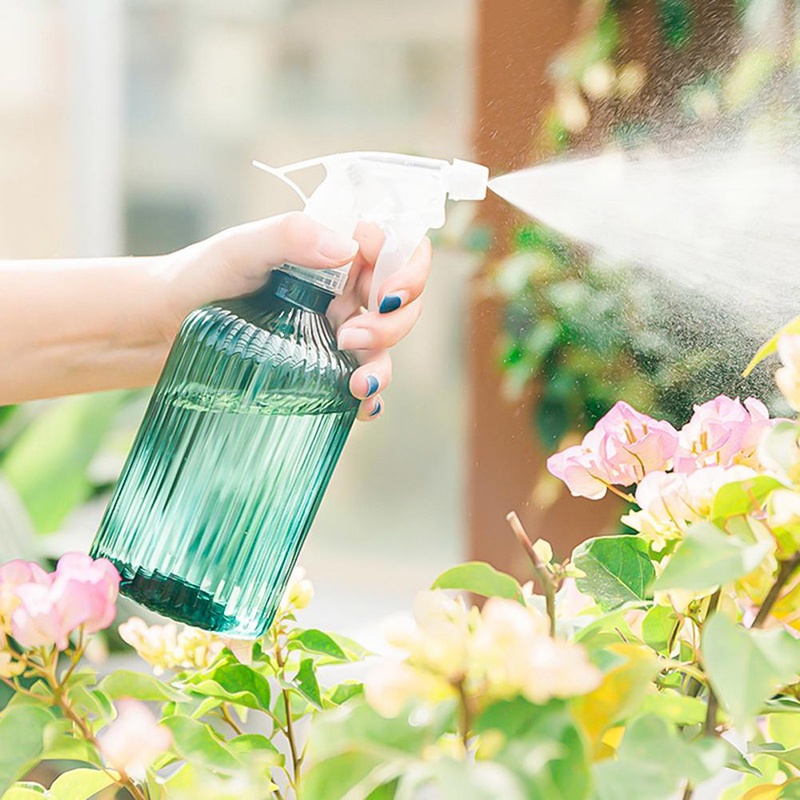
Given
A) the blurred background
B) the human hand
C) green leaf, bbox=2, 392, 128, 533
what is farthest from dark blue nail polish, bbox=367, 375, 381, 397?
green leaf, bbox=2, 392, 128, 533

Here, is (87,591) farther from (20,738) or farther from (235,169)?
(235,169)

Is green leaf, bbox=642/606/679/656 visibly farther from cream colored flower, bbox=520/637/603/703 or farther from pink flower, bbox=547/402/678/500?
cream colored flower, bbox=520/637/603/703

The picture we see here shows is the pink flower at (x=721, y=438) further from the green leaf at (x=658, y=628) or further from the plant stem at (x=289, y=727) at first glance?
the plant stem at (x=289, y=727)

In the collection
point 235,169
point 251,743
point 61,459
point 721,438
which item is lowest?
point 61,459

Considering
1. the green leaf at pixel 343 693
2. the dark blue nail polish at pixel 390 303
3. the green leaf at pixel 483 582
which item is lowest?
the green leaf at pixel 343 693

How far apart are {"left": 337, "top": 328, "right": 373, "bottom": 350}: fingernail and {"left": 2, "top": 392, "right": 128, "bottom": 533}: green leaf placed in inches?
51.3

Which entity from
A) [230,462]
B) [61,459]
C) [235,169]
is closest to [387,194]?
[230,462]

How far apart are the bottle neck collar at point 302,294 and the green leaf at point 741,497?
0.25 meters

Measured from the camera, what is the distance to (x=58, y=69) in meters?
2.56

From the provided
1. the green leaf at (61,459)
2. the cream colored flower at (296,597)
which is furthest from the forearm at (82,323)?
the green leaf at (61,459)

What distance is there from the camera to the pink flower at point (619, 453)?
0.42 meters

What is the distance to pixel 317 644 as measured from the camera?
0.41 metres

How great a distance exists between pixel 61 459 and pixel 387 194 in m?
1.41

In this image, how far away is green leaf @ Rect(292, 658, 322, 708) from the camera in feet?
1.28
